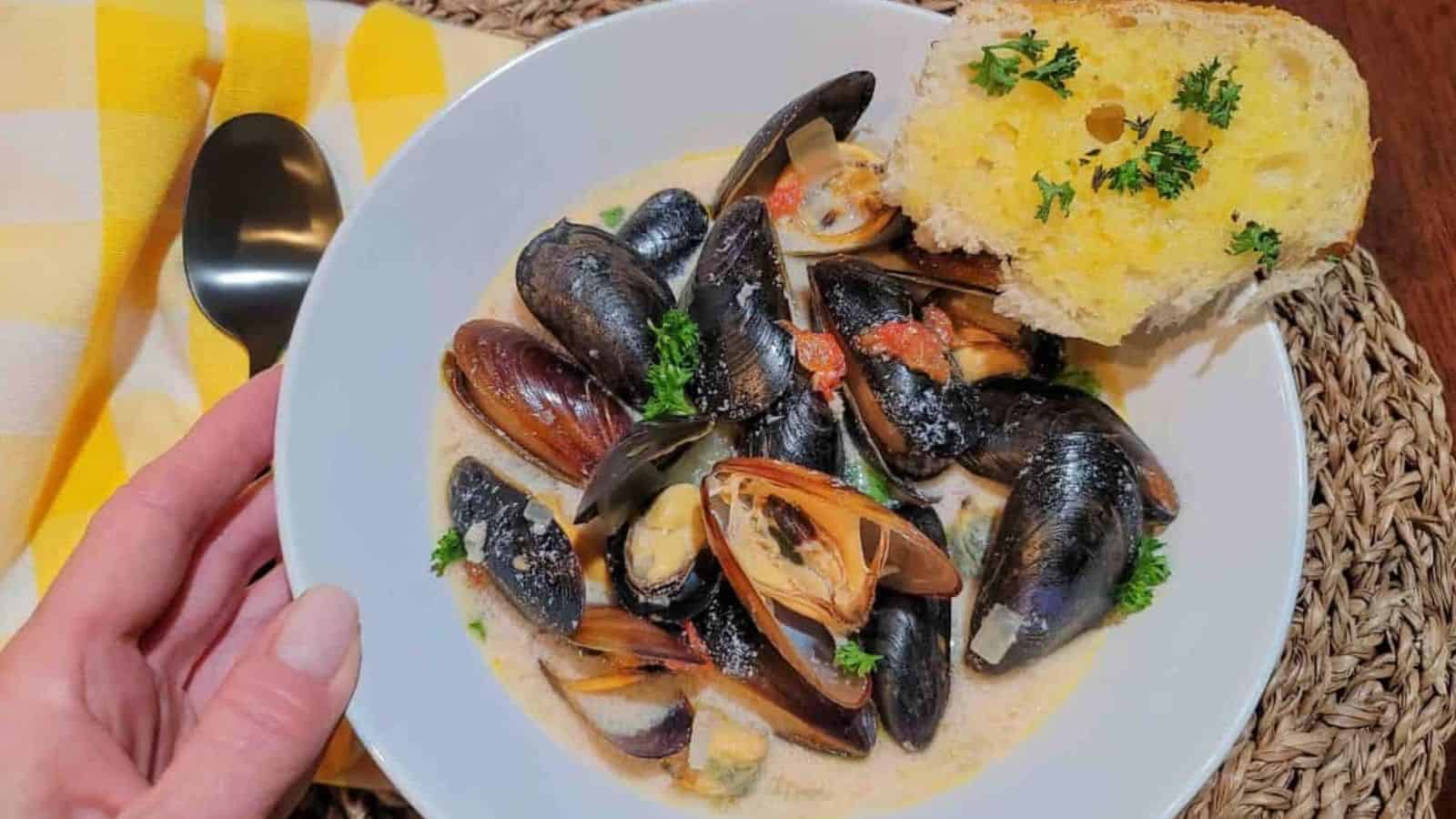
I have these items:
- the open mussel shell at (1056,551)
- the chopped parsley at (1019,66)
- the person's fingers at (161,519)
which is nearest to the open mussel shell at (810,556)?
the open mussel shell at (1056,551)

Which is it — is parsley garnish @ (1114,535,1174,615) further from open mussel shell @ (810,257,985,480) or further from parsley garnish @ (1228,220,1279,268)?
parsley garnish @ (1228,220,1279,268)

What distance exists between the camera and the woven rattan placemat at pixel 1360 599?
81.9 inches

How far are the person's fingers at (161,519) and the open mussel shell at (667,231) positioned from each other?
0.64m

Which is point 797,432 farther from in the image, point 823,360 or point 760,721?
point 760,721

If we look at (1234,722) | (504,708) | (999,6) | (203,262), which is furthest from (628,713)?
(999,6)

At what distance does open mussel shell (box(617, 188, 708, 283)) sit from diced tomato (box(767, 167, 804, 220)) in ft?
0.39

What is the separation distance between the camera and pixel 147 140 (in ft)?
7.02

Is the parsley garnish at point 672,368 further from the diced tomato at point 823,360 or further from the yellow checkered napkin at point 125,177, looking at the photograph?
the yellow checkered napkin at point 125,177

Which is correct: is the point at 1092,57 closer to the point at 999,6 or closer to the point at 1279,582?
the point at 999,6

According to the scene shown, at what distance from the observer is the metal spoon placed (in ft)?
7.19

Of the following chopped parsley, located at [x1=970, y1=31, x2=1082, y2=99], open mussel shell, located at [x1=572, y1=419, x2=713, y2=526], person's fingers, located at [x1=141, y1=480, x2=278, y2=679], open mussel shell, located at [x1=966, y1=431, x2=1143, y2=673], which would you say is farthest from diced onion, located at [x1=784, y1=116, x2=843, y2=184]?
person's fingers, located at [x1=141, y1=480, x2=278, y2=679]

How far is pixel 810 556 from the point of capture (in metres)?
1.85

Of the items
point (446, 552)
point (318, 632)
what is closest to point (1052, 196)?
point (446, 552)

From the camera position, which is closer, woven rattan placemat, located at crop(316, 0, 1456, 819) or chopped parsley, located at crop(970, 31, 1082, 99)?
chopped parsley, located at crop(970, 31, 1082, 99)
